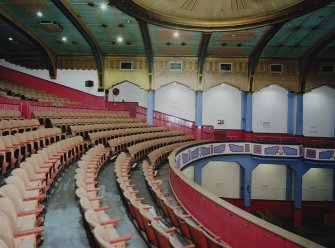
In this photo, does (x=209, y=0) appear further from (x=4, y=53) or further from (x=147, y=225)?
(x=4, y=53)

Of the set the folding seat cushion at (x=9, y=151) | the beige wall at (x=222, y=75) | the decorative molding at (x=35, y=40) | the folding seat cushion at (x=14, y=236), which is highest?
the decorative molding at (x=35, y=40)

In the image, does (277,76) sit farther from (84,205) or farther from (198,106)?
(84,205)

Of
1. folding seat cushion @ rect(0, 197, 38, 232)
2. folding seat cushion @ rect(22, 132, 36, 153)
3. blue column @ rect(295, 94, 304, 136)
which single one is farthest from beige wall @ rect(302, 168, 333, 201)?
folding seat cushion @ rect(0, 197, 38, 232)

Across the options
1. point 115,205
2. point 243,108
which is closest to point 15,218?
point 115,205

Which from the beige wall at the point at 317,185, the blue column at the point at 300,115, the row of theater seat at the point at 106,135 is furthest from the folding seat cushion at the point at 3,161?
the blue column at the point at 300,115

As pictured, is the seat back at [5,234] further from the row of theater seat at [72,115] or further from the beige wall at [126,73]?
the beige wall at [126,73]

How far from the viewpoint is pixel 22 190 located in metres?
2.32

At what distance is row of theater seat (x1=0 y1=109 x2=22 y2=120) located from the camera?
516 centimetres

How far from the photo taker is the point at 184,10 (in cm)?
807

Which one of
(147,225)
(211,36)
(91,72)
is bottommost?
(147,225)

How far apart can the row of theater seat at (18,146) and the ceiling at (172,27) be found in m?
4.25

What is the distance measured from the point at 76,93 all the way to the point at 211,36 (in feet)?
19.2

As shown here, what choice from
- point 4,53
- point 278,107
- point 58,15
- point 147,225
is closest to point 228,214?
point 147,225

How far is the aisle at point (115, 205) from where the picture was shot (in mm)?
2316
